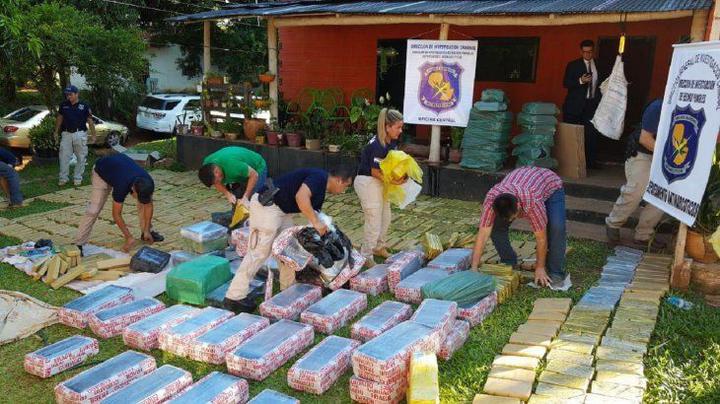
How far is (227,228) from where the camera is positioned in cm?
662

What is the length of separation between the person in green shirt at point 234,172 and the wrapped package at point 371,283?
1.39 metres

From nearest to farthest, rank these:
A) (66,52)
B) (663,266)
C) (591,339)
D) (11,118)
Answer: (591,339) < (663,266) < (66,52) < (11,118)

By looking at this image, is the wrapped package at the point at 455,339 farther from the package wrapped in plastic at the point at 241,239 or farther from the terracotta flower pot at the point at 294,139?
the terracotta flower pot at the point at 294,139

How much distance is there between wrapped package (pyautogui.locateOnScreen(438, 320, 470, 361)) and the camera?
4.07 m

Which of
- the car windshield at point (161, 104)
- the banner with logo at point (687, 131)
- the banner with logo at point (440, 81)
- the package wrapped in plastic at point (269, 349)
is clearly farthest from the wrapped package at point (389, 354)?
the car windshield at point (161, 104)

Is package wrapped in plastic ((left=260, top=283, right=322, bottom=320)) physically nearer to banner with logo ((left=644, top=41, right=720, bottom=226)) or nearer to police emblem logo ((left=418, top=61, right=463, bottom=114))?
banner with logo ((left=644, top=41, right=720, bottom=226))

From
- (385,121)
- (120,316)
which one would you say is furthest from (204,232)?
(385,121)

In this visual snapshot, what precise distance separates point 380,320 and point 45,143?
10.1 metres

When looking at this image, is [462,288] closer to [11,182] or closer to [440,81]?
[440,81]

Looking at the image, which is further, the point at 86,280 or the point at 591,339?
the point at 86,280

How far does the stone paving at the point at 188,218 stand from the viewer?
7227 millimetres

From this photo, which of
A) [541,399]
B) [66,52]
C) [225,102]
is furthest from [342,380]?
[66,52]

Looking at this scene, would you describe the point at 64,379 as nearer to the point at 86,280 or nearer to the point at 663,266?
the point at 86,280

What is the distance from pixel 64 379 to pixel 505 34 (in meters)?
8.78
